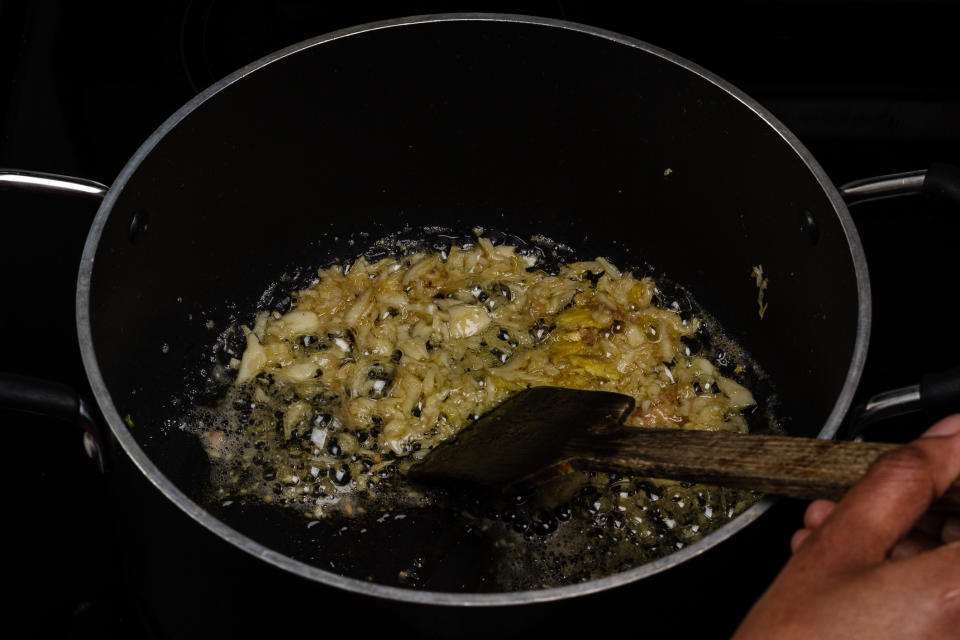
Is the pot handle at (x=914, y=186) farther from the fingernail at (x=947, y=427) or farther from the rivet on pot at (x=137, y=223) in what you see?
the rivet on pot at (x=137, y=223)

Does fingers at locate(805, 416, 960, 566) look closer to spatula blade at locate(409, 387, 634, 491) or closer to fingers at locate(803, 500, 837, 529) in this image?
fingers at locate(803, 500, 837, 529)

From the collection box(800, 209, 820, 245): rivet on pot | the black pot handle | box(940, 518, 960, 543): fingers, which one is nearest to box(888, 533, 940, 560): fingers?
box(940, 518, 960, 543): fingers

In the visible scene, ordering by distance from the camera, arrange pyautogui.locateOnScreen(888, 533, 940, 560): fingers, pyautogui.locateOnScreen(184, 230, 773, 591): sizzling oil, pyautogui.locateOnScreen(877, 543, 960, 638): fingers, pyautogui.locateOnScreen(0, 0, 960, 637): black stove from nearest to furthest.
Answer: pyautogui.locateOnScreen(877, 543, 960, 638): fingers < pyautogui.locateOnScreen(888, 533, 940, 560): fingers < pyautogui.locateOnScreen(184, 230, 773, 591): sizzling oil < pyautogui.locateOnScreen(0, 0, 960, 637): black stove

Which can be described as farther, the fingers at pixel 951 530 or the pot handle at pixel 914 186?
the pot handle at pixel 914 186

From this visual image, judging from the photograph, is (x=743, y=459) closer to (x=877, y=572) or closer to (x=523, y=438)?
(x=877, y=572)

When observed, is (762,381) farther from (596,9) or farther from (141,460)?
(141,460)

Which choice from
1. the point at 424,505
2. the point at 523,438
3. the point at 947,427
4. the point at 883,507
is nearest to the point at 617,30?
the point at 523,438

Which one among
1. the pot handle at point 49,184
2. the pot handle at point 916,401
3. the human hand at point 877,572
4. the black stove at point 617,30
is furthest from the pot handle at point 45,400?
the pot handle at point 916,401
